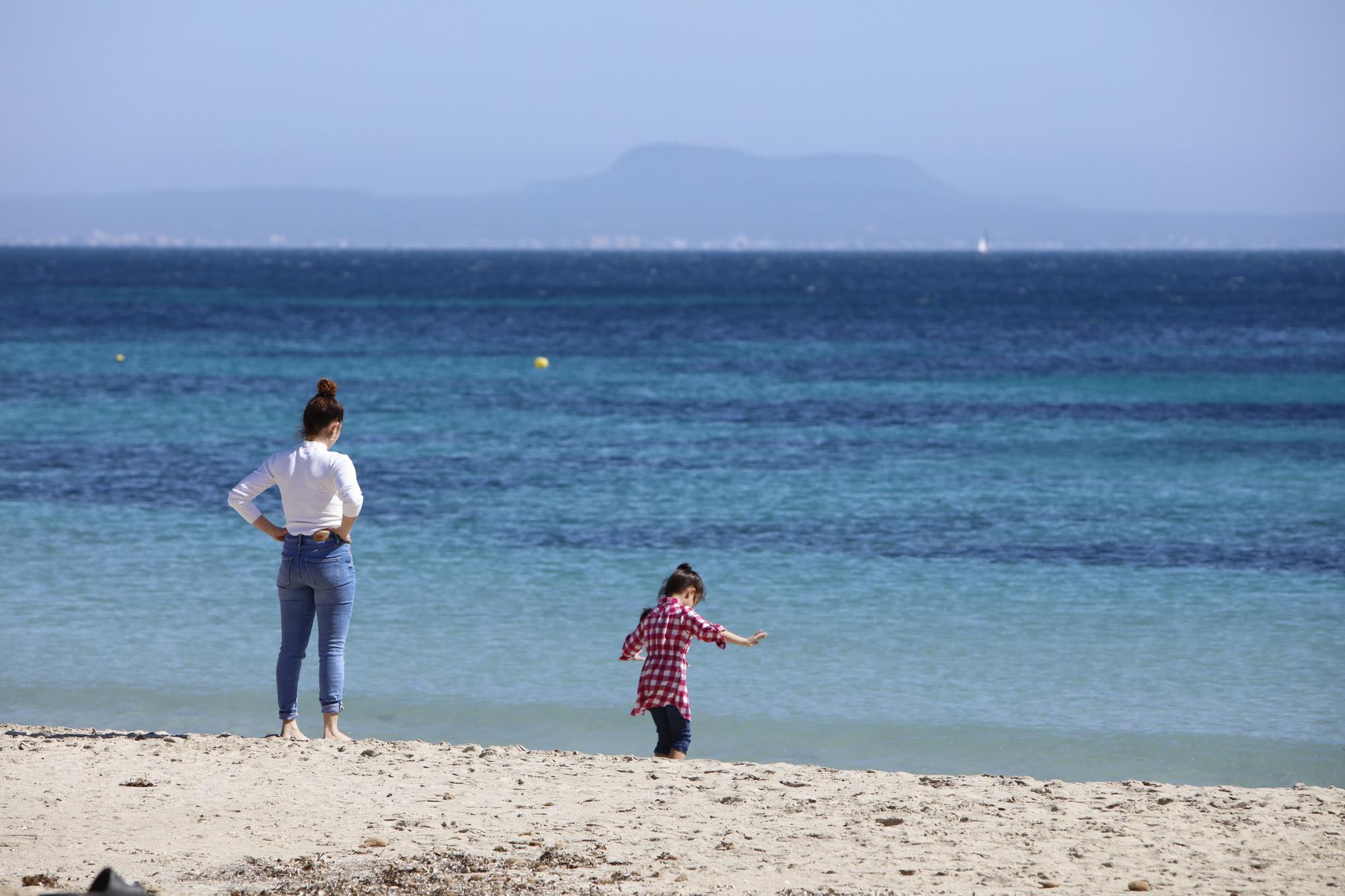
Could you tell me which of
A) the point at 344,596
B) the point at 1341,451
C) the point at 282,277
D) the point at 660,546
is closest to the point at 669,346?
the point at 1341,451

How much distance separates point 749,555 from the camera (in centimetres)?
1344

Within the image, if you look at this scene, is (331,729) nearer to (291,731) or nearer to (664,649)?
(291,731)

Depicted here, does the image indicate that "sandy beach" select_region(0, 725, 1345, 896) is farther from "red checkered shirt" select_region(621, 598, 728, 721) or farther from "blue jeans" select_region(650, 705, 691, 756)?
"red checkered shirt" select_region(621, 598, 728, 721)

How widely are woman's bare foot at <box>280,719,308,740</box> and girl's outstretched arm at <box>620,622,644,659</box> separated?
1827 mm

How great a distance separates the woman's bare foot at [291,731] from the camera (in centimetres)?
724

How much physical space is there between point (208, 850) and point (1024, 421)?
20.6 m

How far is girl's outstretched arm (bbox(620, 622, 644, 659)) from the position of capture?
22.3 feet

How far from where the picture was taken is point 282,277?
109125mm

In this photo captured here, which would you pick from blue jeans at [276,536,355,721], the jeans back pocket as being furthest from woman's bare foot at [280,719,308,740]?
the jeans back pocket

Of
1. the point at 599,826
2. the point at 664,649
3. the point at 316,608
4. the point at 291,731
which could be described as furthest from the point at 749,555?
the point at 599,826

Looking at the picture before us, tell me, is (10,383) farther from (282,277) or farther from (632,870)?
(282,277)

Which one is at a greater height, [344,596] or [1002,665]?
[344,596]

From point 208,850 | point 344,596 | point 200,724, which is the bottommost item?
point 200,724

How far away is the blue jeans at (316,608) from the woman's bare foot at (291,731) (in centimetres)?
3
